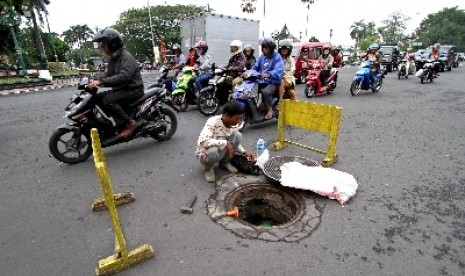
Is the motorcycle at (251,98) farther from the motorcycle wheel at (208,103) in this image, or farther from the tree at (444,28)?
the tree at (444,28)

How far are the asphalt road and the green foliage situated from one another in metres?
40.0

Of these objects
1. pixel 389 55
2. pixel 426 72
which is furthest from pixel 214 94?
pixel 389 55

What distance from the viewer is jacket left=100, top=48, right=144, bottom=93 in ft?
14.2

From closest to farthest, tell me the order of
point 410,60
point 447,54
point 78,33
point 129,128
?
point 129,128, point 410,60, point 447,54, point 78,33

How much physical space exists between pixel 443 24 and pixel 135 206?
85.4m

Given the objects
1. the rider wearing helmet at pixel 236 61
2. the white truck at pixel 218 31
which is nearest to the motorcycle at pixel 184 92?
the rider wearing helmet at pixel 236 61

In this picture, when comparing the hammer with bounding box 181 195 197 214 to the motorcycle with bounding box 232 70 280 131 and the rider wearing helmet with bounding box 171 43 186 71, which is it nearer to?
the motorcycle with bounding box 232 70 280 131

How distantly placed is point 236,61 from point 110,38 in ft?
11.9

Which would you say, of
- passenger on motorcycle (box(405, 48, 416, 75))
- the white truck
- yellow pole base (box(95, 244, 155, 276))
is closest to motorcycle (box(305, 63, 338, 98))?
the white truck

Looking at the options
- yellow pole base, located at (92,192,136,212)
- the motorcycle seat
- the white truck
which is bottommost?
yellow pole base, located at (92,192,136,212)

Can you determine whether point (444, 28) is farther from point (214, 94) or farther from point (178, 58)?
point (214, 94)

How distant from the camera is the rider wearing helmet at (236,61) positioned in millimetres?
7059

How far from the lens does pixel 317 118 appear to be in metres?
4.23

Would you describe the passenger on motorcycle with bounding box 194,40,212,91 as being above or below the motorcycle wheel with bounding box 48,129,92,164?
above
